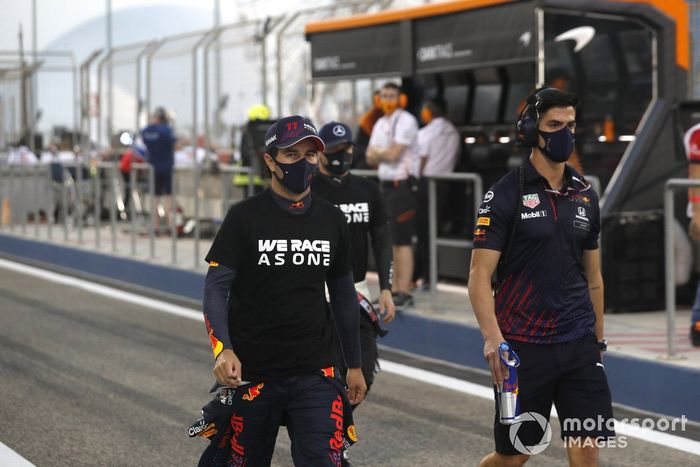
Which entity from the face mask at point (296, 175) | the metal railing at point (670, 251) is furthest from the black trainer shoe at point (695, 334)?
the face mask at point (296, 175)

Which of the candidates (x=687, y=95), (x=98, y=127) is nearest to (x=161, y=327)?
(x=687, y=95)

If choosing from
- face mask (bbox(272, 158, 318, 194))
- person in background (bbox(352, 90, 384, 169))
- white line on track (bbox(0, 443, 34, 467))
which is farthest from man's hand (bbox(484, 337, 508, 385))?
person in background (bbox(352, 90, 384, 169))

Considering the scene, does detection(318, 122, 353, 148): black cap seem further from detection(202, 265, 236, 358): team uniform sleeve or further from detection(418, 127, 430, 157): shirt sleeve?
detection(418, 127, 430, 157): shirt sleeve

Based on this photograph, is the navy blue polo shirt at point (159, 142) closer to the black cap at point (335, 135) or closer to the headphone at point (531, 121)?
the black cap at point (335, 135)

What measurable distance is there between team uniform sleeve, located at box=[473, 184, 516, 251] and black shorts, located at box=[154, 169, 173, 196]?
34.1 ft

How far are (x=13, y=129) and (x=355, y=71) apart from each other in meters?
16.6

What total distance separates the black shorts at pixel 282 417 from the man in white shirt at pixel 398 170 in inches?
237

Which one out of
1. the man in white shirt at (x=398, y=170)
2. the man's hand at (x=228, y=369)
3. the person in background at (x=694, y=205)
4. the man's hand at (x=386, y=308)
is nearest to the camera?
the man's hand at (x=228, y=369)

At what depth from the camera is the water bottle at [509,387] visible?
5125 millimetres

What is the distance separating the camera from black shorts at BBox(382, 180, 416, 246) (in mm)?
11438

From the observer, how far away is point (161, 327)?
1204 cm

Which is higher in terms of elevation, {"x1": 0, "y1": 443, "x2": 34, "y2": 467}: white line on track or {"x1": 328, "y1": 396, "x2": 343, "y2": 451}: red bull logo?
{"x1": 328, "y1": 396, "x2": 343, "y2": 451}: red bull logo

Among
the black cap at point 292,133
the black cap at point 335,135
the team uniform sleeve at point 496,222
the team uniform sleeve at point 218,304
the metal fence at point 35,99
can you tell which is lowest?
the team uniform sleeve at point 218,304

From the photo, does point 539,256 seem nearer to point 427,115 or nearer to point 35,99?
point 427,115
